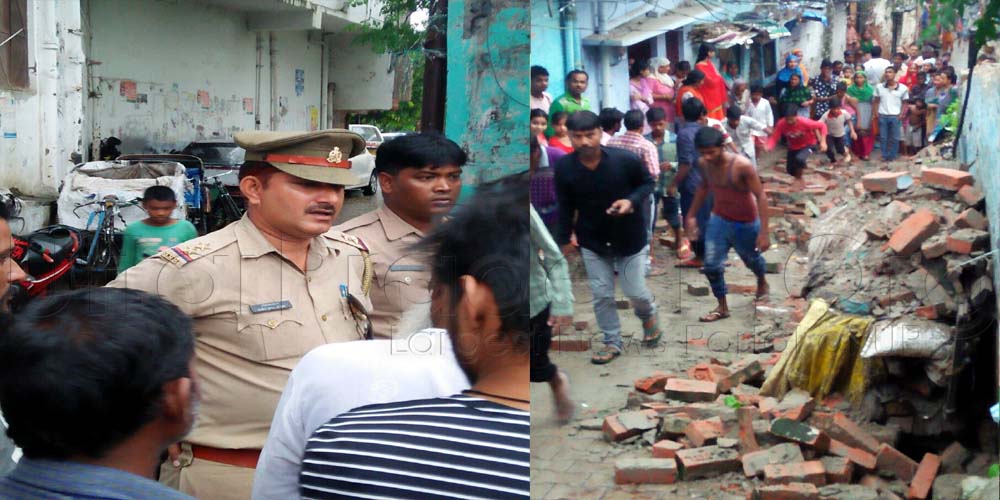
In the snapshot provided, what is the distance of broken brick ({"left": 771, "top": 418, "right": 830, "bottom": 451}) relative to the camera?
5.00 feet

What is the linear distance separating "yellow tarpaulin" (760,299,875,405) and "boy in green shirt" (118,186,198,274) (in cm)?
156

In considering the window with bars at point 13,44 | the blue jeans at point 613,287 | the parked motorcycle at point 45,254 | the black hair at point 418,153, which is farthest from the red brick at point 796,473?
the window with bars at point 13,44

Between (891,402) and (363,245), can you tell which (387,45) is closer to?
(363,245)

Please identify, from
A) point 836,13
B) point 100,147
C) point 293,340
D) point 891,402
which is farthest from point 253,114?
point 891,402

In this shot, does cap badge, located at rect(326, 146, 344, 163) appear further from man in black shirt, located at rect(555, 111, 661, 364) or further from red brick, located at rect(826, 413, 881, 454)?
red brick, located at rect(826, 413, 881, 454)

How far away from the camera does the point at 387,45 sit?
217 centimetres

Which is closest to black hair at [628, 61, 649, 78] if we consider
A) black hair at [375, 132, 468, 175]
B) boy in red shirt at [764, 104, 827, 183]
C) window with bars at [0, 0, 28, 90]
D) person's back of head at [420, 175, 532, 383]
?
person's back of head at [420, 175, 532, 383]

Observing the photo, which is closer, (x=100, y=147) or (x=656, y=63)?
(x=656, y=63)

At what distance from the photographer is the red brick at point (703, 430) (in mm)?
1567

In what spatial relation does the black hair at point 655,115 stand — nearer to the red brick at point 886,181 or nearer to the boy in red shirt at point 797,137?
the boy in red shirt at point 797,137

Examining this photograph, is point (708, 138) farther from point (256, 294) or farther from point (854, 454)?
point (256, 294)

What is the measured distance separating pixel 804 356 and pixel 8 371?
125cm

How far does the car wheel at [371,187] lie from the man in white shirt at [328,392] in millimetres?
796

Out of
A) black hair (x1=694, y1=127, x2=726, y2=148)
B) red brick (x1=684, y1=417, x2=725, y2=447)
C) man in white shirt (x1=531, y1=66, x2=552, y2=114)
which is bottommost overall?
red brick (x1=684, y1=417, x2=725, y2=447)
